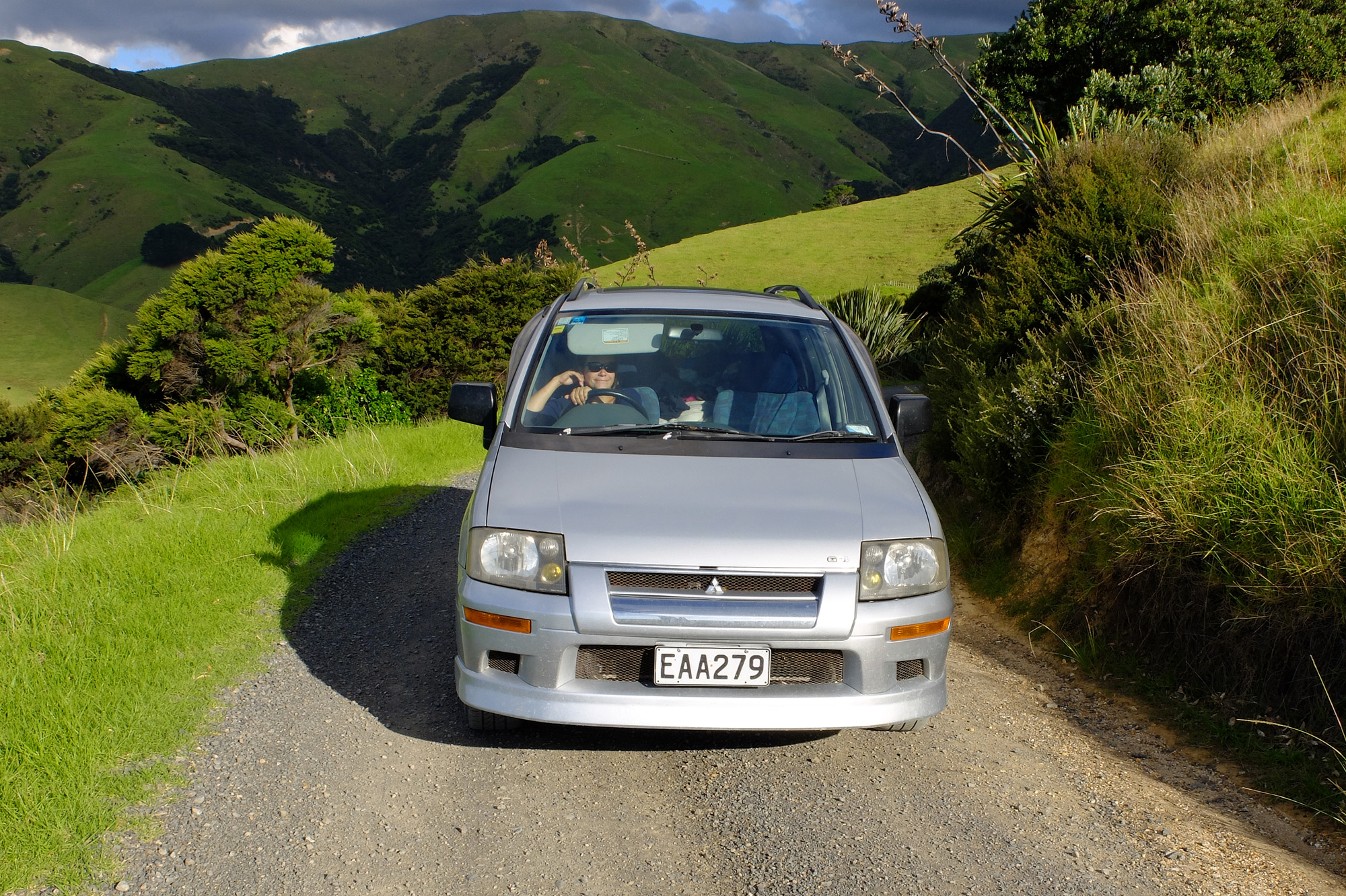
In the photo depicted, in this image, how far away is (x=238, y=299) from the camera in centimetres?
1688

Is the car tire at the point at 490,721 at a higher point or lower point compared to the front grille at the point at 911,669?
lower

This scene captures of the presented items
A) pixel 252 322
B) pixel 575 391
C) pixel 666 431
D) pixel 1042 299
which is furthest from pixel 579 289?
pixel 252 322

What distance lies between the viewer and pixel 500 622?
3191 mm

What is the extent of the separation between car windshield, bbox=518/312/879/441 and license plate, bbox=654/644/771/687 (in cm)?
118

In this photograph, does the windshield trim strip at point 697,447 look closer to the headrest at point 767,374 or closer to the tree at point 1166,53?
the headrest at point 767,374

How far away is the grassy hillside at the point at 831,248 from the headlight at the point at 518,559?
29.2 meters

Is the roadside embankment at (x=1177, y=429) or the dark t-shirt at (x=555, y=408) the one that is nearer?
the roadside embankment at (x=1177, y=429)

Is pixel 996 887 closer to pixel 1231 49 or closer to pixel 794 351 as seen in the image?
pixel 794 351

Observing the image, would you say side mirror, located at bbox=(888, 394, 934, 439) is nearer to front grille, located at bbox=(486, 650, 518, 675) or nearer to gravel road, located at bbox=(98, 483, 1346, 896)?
gravel road, located at bbox=(98, 483, 1346, 896)

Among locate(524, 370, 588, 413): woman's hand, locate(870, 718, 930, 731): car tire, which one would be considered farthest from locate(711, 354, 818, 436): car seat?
locate(870, 718, 930, 731): car tire

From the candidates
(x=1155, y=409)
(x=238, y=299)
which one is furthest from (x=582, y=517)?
(x=238, y=299)

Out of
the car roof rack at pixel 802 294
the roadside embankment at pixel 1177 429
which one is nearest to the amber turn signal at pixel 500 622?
the car roof rack at pixel 802 294

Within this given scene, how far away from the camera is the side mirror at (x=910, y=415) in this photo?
4.26 meters

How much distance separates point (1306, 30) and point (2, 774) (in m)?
22.3
